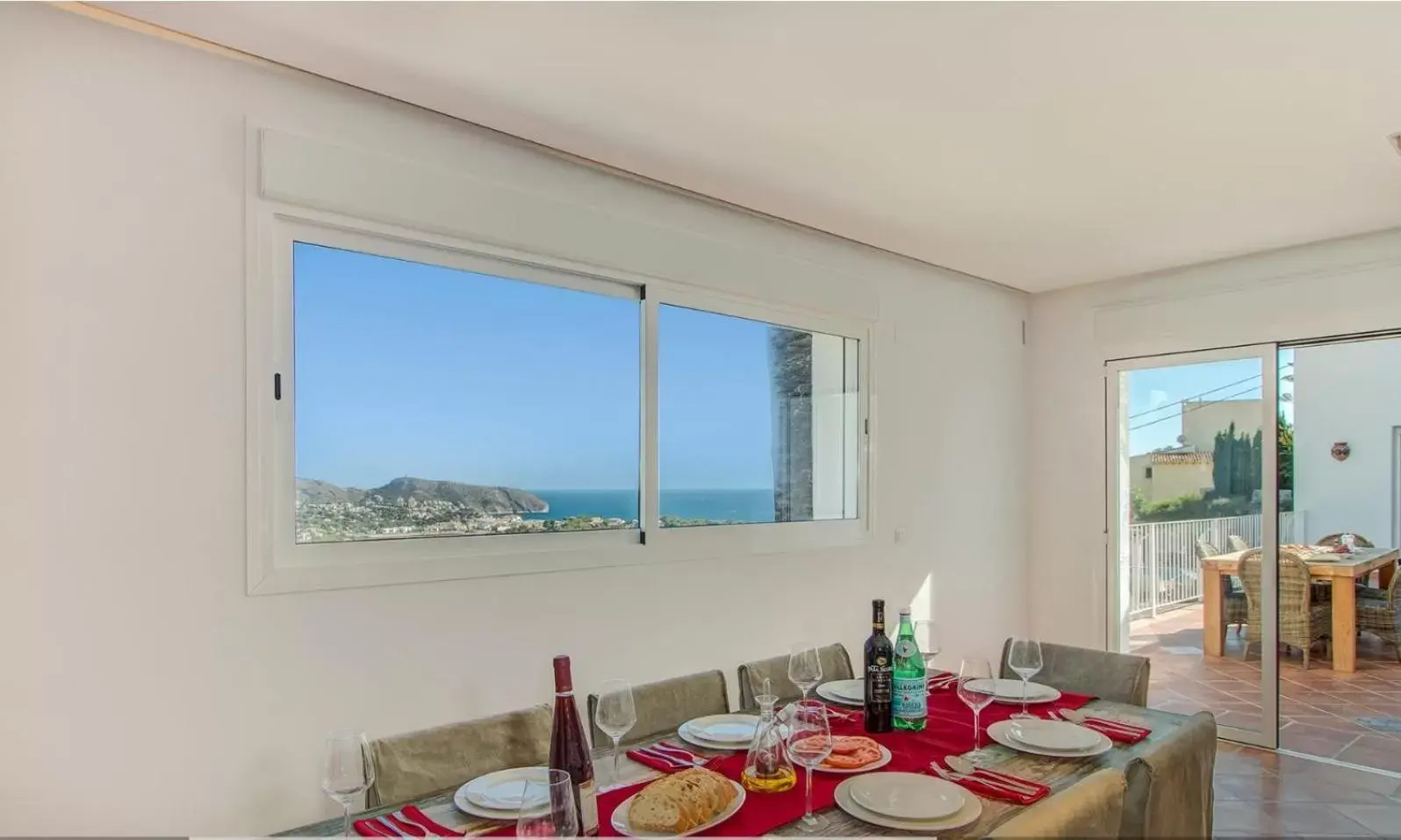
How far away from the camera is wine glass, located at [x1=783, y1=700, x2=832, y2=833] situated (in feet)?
4.79

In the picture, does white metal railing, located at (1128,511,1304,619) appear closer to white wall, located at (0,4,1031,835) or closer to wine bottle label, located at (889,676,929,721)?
wine bottle label, located at (889,676,929,721)

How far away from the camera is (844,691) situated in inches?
89.7

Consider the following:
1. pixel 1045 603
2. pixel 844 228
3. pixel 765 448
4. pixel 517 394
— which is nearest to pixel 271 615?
pixel 517 394

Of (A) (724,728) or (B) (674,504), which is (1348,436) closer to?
(B) (674,504)

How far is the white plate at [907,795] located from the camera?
1.46 m

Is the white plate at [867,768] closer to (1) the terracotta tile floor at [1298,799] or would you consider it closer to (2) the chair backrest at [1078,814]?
(2) the chair backrest at [1078,814]

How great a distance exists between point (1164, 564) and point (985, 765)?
136 inches

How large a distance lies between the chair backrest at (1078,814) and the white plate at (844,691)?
90 centimetres

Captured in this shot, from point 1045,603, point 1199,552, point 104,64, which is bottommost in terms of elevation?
point 1045,603

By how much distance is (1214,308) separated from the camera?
13.8ft

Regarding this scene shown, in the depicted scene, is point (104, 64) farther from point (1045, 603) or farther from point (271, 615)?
point (1045, 603)

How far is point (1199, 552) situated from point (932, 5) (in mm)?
3761

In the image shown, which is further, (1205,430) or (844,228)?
(1205,430)

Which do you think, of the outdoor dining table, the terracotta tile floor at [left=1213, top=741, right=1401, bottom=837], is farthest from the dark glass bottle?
the outdoor dining table
